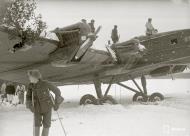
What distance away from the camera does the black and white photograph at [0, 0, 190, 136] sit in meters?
8.57

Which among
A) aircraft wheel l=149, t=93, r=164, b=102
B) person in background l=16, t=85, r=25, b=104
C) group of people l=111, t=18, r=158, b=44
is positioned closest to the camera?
group of people l=111, t=18, r=158, b=44

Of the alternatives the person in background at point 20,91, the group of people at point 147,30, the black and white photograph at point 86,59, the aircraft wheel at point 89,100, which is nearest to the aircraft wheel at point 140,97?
the black and white photograph at point 86,59

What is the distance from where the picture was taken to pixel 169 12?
38.1 ft

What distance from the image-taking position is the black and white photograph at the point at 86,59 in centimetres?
857

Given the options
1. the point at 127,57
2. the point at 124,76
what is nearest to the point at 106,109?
the point at 127,57

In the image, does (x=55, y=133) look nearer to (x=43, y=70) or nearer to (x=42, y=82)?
(x=42, y=82)

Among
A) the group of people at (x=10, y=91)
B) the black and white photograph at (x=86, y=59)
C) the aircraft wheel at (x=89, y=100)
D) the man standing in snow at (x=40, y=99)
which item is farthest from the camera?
the group of people at (x=10, y=91)

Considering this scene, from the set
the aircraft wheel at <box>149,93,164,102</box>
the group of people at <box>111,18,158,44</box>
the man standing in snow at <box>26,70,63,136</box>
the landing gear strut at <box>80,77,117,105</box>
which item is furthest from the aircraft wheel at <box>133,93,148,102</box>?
the man standing in snow at <box>26,70,63,136</box>

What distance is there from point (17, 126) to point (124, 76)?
720cm

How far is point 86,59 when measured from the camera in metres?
14.3

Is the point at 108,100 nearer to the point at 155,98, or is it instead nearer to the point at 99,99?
the point at 99,99

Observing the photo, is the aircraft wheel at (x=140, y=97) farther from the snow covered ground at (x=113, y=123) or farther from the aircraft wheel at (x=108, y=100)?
the snow covered ground at (x=113, y=123)


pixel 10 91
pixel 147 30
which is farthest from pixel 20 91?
pixel 147 30

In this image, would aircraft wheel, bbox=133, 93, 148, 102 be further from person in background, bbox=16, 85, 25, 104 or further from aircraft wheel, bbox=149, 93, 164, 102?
person in background, bbox=16, 85, 25, 104
